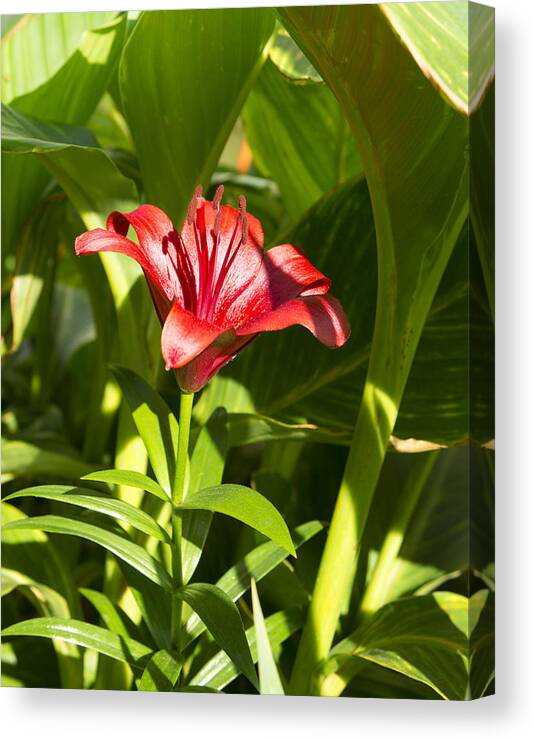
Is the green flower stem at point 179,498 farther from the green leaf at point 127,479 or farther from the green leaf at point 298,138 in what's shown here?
the green leaf at point 298,138

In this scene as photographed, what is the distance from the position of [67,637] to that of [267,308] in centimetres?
26

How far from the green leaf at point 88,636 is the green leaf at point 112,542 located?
6cm

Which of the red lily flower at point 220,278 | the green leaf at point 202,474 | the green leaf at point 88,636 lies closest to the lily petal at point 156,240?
the red lily flower at point 220,278

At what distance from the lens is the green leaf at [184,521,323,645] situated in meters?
0.77

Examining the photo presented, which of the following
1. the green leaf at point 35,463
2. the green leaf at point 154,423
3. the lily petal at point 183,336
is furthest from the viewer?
the green leaf at point 35,463

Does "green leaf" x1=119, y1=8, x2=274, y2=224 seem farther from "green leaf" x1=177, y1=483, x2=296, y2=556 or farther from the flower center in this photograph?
"green leaf" x1=177, y1=483, x2=296, y2=556

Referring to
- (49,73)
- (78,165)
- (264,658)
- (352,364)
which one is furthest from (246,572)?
(49,73)

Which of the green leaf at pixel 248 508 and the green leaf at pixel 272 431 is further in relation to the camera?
the green leaf at pixel 272 431

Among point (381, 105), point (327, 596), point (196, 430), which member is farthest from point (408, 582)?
point (381, 105)

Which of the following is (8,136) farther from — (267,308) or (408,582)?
(408,582)

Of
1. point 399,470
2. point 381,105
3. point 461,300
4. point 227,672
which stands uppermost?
point 381,105

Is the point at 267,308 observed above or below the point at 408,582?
above

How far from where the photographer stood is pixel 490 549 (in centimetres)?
76

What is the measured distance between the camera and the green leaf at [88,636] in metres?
0.76
